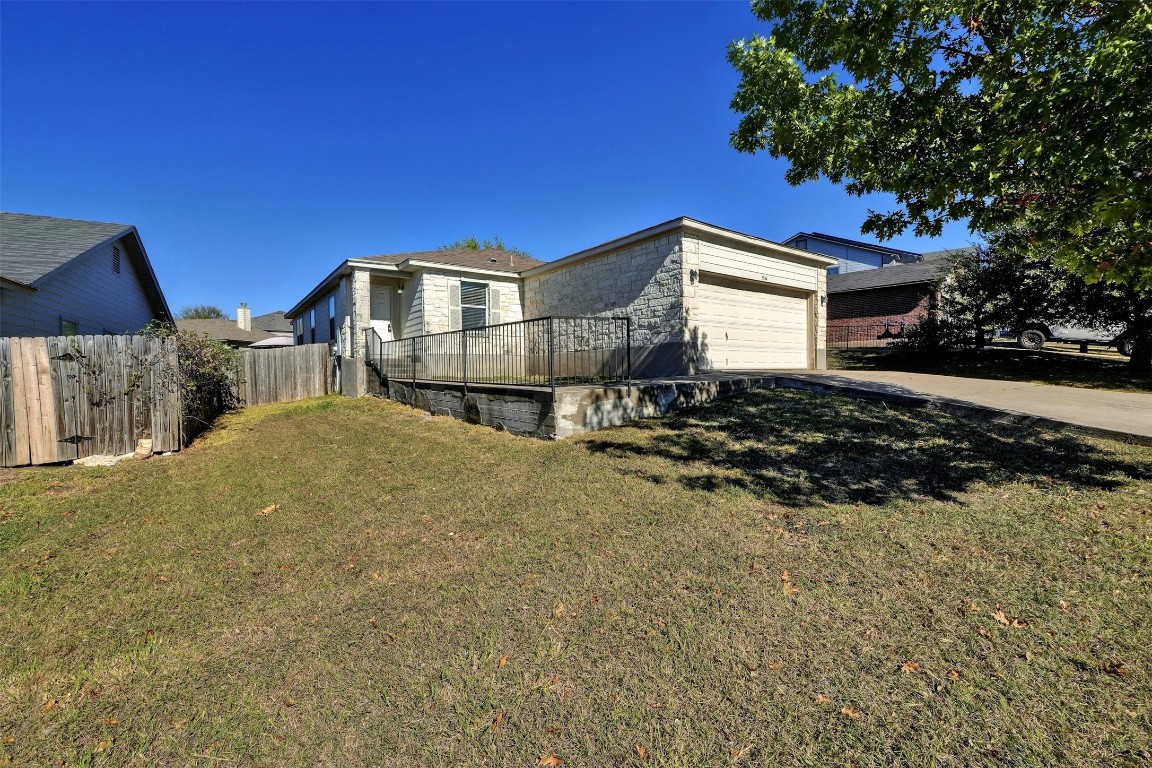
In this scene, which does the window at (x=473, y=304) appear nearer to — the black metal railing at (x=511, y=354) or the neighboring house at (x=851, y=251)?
the black metal railing at (x=511, y=354)

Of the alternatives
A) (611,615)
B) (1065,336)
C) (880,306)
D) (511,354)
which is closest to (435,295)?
(511,354)

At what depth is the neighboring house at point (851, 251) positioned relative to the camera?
111 ft

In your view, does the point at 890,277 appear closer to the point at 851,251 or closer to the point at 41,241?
the point at 851,251

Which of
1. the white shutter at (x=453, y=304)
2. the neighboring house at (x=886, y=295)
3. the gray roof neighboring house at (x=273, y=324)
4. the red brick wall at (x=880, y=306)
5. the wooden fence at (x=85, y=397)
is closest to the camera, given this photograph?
the wooden fence at (x=85, y=397)

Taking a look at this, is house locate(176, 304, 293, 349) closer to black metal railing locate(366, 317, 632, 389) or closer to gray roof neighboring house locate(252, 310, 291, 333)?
gray roof neighboring house locate(252, 310, 291, 333)

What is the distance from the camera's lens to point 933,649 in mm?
2342

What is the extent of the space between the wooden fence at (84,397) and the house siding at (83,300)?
4.55 metres

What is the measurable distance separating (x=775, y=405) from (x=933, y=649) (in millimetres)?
5071

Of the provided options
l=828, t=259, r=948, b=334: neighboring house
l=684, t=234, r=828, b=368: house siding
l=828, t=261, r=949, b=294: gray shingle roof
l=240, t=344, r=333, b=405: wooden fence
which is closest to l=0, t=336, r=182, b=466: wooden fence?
l=240, t=344, r=333, b=405: wooden fence

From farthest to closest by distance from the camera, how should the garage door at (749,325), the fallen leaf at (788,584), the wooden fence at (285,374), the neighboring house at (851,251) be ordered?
the neighboring house at (851,251)
the wooden fence at (285,374)
the garage door at (749,325)
the fallen leaf at (788,584)

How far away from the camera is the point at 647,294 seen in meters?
10.7

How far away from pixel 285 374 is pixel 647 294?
403 inches

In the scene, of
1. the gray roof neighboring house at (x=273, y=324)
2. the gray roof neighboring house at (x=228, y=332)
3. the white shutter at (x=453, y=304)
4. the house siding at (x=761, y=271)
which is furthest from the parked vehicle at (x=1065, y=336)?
A: the gray roof neighboring house at (x=273, y=324)

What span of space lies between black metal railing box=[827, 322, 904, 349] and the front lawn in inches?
130
